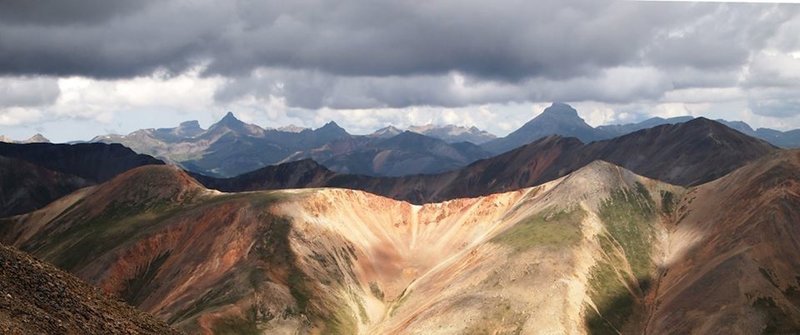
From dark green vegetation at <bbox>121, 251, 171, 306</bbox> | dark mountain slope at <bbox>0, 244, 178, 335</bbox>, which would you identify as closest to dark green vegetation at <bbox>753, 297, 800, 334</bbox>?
dark mountain slope at <bbox>0, 244, 178, 335</bbox>

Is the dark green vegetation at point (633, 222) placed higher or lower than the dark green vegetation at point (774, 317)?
higher

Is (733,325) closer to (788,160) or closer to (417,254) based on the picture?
(788,160)

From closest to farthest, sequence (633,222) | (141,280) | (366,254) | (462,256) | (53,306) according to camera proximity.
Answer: (53,306), (141,280), (633,222), (462,256), (366,254)

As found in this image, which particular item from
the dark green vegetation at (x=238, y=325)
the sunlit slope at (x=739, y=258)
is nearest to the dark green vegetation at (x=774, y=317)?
the sunlit slope at (x=739, y=258)

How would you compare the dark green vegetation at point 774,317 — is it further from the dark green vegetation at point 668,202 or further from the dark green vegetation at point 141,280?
the dark green vegetation at point 141,280

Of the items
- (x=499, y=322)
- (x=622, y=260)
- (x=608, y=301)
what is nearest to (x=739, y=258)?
(x=622, y=260)

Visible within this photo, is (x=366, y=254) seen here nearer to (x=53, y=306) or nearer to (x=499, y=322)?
(x=499, y=322)

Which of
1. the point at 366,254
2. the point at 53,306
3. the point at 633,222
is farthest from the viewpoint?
the point at 366,254
